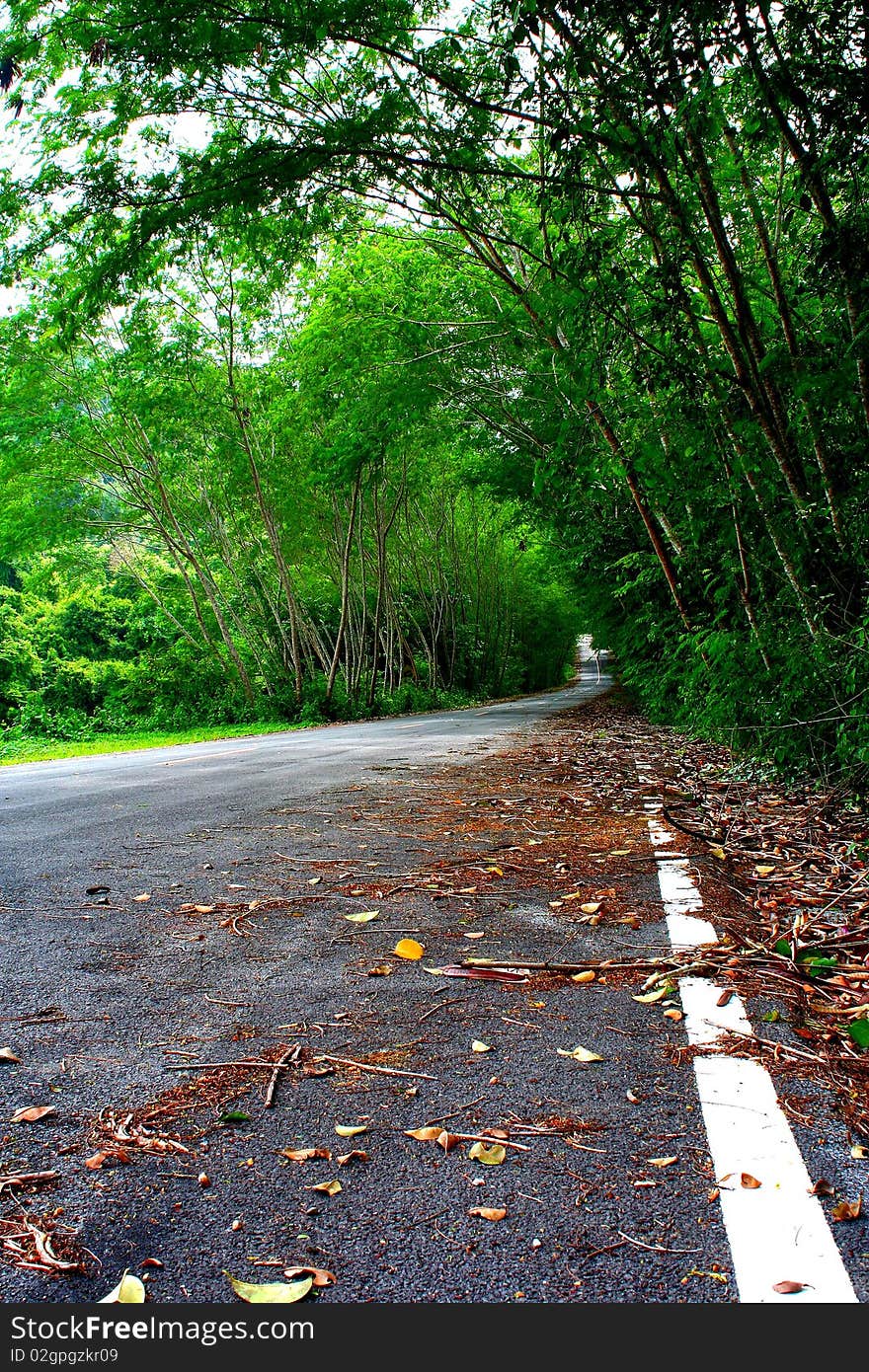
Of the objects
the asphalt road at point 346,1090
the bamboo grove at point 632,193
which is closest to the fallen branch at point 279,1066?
the asphalt road at point 346,1090

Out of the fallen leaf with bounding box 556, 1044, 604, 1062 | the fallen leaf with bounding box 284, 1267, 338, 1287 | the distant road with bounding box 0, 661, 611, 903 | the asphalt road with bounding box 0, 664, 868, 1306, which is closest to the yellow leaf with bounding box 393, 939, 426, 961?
the asphalt road with bounding box 0, 664, 868, 1306

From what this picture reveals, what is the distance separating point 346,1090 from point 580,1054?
639 mm

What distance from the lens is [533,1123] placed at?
206cm

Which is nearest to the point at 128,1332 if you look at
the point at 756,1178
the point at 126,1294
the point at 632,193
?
the point at 126,1294

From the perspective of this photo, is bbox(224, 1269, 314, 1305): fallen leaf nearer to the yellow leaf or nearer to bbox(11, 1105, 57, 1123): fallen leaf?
bbox(11, 1105, 57, 1123): fallen leaf

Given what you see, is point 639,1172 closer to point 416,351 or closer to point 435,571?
point 416,351

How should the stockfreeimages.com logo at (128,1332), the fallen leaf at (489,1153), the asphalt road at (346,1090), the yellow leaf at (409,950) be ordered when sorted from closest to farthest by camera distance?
1. the stockfreeimages.com logo at (128,1332)
2. the asphalt road at (346,1090)
3. the fallen leaf at (489,1153)
4. the yellow leaf at (409,950)

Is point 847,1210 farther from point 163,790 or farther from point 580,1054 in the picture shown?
point 163,790

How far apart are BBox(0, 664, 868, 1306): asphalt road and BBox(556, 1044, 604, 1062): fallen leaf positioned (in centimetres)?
3

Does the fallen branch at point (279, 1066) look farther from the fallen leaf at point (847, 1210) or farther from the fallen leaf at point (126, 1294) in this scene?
the fallen leaf at point (847, 1210)

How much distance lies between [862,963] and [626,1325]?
1.92 meters

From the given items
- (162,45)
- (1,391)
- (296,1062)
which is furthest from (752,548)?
(1,391)

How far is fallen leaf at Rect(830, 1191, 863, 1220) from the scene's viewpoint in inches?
65.3

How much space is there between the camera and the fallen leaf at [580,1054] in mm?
2383
